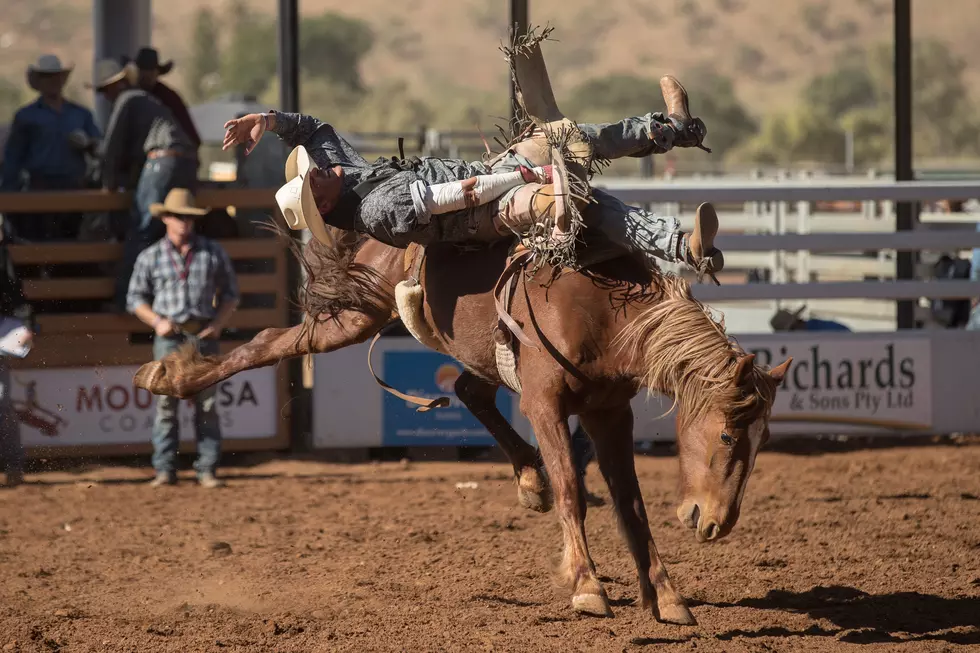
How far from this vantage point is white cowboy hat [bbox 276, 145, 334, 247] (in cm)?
482

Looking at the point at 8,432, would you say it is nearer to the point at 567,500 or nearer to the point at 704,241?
the point at 567,500

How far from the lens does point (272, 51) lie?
74312mm

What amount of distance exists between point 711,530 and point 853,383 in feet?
16.1

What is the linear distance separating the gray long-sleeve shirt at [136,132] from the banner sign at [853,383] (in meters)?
4.08

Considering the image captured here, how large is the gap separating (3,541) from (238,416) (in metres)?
2.41

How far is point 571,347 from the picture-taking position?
466cm

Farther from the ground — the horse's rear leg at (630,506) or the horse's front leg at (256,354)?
the horse's front leg at (256,354)

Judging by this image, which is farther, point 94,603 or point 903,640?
point 94,603

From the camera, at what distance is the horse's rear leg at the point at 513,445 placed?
5227 millimetres

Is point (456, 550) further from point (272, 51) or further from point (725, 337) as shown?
point (272, 51)

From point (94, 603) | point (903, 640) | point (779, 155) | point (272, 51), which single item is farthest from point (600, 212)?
point (272, 51)

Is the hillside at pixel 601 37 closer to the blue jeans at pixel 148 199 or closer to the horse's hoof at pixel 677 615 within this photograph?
the blue jeans at pixel 148 199

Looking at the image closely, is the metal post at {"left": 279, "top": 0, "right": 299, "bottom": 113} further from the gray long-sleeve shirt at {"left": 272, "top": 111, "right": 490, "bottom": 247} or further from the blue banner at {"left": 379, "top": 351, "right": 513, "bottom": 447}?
the gray long-sleeve shirt at {"left": 272, "top": 111, "right": 490, "bottom": 247}

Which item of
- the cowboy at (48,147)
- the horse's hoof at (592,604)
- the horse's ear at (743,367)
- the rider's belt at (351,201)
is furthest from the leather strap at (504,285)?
the cowboy at (48,147)
